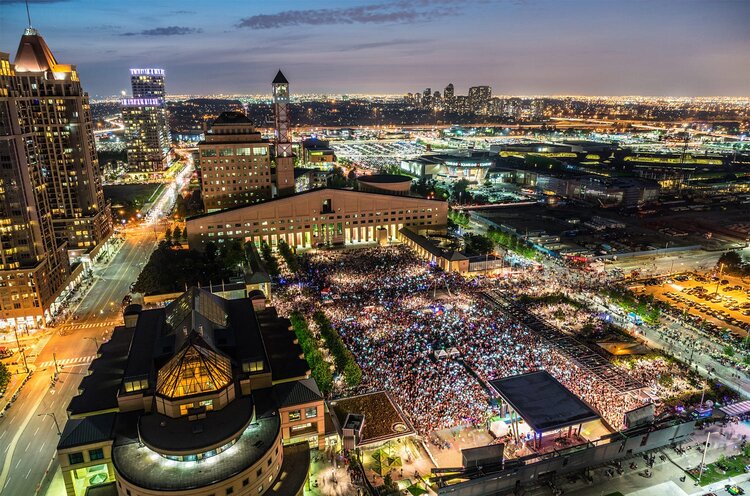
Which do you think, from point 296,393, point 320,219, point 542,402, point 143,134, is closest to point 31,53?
point 320,219

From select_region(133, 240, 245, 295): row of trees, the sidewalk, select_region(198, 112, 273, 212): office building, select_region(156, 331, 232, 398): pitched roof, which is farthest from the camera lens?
select_region(198, 112, 273, 212): office building

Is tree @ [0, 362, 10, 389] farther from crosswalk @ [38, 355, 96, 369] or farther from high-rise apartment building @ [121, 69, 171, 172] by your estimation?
high-rise apartment building @ [121, 69, 171, 172]

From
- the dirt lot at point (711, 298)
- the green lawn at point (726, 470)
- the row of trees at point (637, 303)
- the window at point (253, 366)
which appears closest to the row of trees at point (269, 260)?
the window at point (253, 366)

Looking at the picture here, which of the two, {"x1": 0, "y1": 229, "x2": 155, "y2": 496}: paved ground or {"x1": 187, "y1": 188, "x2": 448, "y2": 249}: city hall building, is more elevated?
{"x1": 187, "y1": 188, "x2": 448, "y2": 249}: city hall building

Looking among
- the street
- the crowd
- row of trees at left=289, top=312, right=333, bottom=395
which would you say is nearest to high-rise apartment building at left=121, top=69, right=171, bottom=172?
the street

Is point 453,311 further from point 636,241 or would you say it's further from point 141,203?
point 141,203
